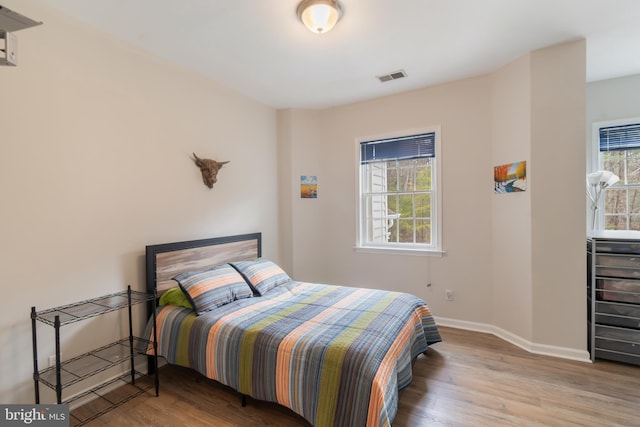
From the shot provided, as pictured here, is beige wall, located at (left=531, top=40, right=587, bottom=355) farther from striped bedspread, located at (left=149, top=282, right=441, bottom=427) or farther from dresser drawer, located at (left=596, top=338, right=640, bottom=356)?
striped bedspread, located at (left=149, top=282, right=441, bottom=427)

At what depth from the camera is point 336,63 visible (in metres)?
2.84

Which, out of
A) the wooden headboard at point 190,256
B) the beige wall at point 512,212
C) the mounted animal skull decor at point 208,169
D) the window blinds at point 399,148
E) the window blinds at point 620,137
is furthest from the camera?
the window blinds at point 399,148

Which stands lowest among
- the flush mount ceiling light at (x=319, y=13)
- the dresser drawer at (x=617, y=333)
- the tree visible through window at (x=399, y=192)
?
the dresser drawer at (x=617, y=333)

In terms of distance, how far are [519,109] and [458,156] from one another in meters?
0.71

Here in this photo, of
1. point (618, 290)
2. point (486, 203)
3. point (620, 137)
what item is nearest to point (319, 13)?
point (486, 203)

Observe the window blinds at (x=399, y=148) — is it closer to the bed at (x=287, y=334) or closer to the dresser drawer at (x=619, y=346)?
the bed at (x=287, y=334)

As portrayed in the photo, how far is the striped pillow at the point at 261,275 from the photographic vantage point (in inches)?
114

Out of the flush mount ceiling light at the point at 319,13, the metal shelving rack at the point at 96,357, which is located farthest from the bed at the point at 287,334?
the flush mount ceiling light at the point at 319,13

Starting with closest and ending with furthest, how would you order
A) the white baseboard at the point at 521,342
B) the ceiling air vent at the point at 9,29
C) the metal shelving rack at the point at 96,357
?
the ceiling air vent at the point at 9,29, the metal shelving rack at the point at 96,357, the white baseboard at the point at 521,342

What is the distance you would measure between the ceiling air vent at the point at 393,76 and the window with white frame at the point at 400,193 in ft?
2.39

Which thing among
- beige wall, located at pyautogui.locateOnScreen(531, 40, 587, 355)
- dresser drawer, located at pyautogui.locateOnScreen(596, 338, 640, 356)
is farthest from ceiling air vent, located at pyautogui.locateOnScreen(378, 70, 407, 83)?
dresser drawer, located at pyautogui.locateOnScreen(596, 338, 640, 356)

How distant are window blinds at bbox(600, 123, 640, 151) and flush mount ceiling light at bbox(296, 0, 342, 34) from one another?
3.33m

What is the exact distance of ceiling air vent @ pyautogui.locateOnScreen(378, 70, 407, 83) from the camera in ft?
10.1

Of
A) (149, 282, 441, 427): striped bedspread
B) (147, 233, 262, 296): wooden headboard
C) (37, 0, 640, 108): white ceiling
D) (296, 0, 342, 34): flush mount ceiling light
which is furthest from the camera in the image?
(147, 233, 262, 296): wooden headboard
